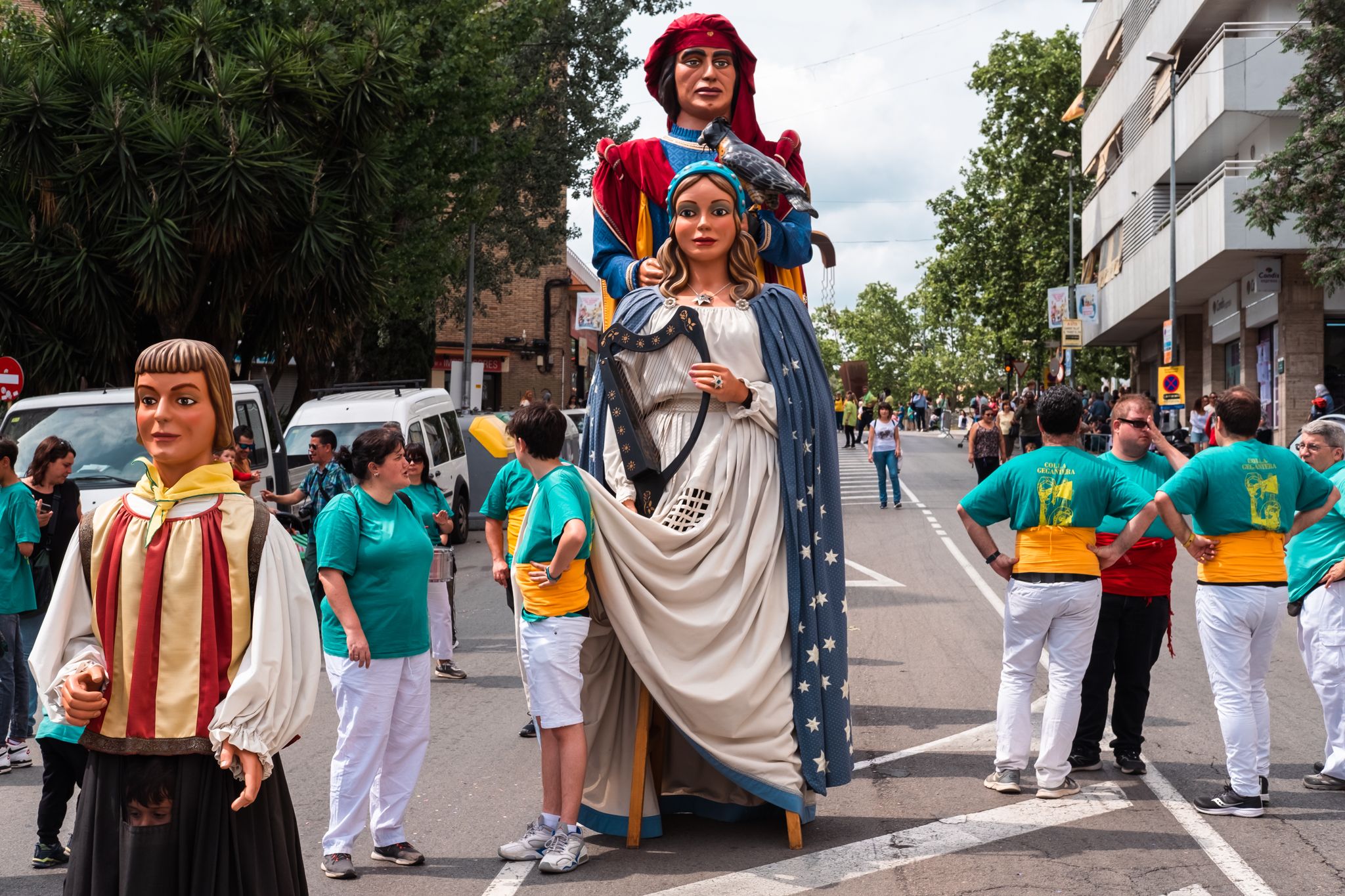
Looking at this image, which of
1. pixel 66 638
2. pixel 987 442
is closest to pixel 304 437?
pixel 987 442

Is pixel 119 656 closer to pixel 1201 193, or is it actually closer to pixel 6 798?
pixel 6 798

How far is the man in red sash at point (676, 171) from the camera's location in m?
→ 6.16

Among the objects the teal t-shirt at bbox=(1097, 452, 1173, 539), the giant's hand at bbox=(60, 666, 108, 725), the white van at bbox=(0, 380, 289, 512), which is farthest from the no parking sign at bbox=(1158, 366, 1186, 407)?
the giant's hand at bbox=(60, 666, 108, 725)

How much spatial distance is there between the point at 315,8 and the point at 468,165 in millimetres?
4391

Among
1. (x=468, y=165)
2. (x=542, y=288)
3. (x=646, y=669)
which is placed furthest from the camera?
(x=542, y=288)

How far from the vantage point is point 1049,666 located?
6.19 m

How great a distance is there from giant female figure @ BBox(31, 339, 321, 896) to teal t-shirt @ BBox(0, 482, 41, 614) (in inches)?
176

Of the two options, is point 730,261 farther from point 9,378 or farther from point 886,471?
point 886,471

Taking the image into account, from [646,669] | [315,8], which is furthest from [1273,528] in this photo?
[315,8]

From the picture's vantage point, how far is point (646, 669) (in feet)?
17.1

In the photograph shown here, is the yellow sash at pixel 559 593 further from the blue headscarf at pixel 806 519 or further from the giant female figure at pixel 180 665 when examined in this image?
the giant female figure at pixel 180 665

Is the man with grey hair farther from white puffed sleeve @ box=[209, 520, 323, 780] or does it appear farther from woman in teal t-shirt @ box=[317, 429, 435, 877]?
white puffed sleeve @ box=[209, 520, 323, 780]

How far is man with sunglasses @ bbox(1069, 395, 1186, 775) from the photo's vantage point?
22.1 feet

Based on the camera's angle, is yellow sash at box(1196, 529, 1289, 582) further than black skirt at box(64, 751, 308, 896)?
Yes
